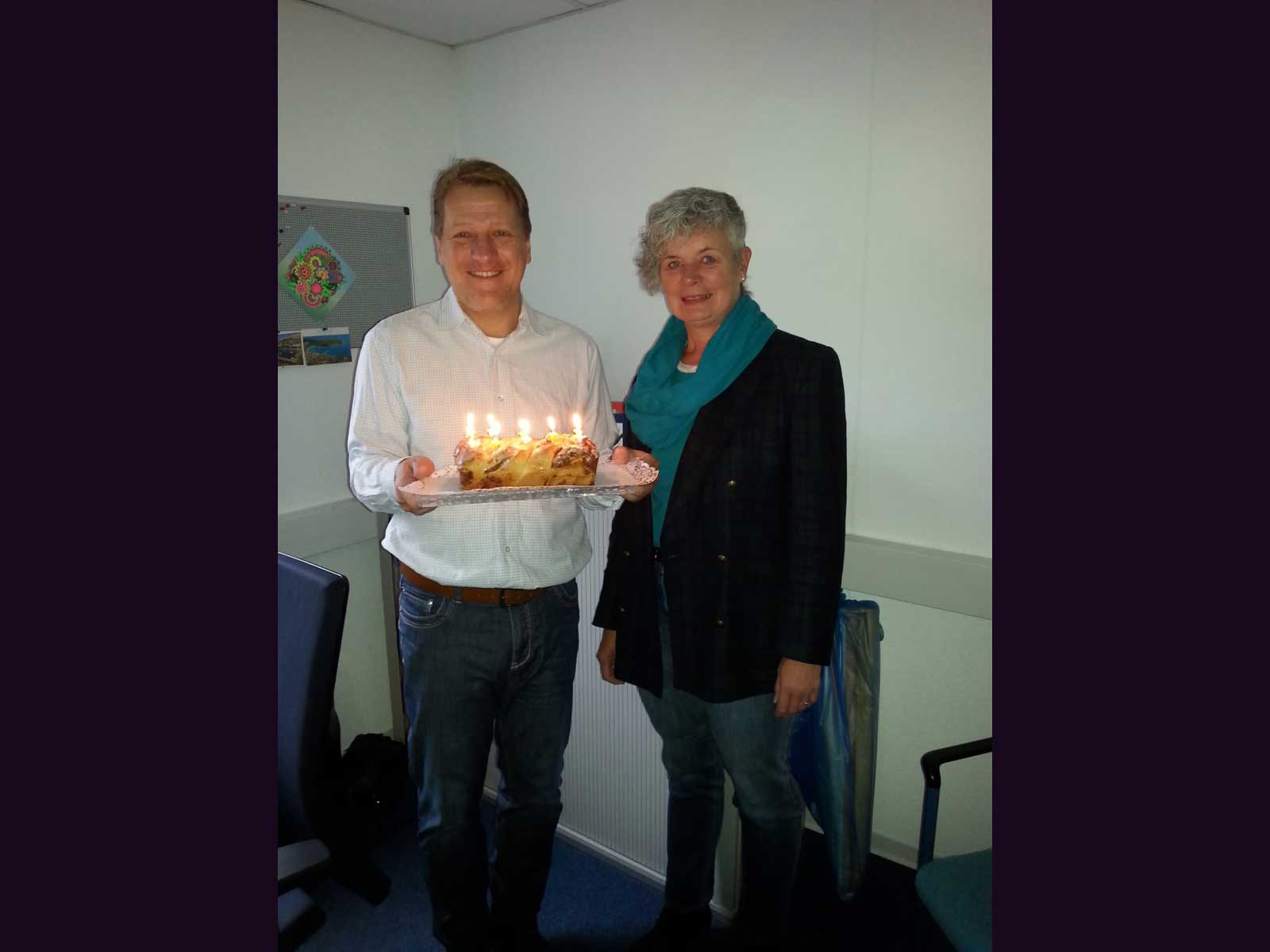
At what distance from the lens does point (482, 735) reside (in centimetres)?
191

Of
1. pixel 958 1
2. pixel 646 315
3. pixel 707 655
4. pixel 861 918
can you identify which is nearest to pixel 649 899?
pixel 861 918

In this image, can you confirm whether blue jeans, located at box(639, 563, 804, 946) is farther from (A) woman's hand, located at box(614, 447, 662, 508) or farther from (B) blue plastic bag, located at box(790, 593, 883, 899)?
(B) blue plastic bag, located at box(790, 593, 883, 899)

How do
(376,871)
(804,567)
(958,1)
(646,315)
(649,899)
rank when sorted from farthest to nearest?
(646,315) → (649,899) → (376,871) → (958,1) → (804,567)

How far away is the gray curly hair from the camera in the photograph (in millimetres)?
1773

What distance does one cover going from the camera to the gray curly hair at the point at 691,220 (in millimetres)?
1773

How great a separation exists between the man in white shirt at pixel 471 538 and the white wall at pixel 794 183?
0.98m

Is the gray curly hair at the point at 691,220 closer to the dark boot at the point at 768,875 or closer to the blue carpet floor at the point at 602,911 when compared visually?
the dark boot at the point at 768,875

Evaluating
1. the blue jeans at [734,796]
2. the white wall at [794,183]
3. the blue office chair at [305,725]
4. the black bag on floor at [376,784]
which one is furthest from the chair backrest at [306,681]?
the white wall at [794,183]

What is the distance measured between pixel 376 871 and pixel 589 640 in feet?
2.98

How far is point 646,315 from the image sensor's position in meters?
2.92

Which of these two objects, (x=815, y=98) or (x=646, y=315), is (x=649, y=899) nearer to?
(x=646, y=315)

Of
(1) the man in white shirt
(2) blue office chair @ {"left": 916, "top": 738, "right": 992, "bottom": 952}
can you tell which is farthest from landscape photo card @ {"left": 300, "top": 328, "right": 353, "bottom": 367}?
(2) blue office chair @ {"left": 916, "top": 738, "right": 992, "bottom": 952}

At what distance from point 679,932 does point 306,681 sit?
127cm

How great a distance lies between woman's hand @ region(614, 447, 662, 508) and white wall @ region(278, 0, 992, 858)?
95cm
